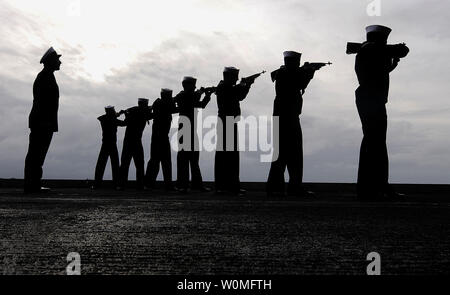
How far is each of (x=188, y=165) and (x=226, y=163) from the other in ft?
6.55

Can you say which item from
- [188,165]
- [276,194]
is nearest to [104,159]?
[188,165]

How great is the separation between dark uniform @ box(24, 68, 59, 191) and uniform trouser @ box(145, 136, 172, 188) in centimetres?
407

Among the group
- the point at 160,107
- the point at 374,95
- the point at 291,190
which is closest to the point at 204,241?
the point at 374,95

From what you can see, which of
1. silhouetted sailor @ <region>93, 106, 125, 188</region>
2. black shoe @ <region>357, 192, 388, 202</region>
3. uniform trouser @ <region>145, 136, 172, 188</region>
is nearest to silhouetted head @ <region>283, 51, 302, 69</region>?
black shoe @ <region>357, 192, 388, 202</region>

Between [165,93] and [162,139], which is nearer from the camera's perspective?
[162,139]

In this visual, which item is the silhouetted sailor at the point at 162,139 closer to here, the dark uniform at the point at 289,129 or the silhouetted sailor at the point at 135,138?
the silhouetted sailor at the point at 135,138

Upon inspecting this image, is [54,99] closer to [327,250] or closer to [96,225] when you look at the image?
[96,225]

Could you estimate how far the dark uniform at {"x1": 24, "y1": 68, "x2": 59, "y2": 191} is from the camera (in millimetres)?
10641

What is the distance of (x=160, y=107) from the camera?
14.6 metres

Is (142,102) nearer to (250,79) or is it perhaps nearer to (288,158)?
(250,79)

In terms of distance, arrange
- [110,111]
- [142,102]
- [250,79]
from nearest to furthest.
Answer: [250,79], [142,102], [110,111]

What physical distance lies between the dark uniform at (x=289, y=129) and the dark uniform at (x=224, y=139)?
146cm

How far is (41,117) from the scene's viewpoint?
35.0 feet

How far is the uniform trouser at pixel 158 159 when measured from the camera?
14523 millimetres
